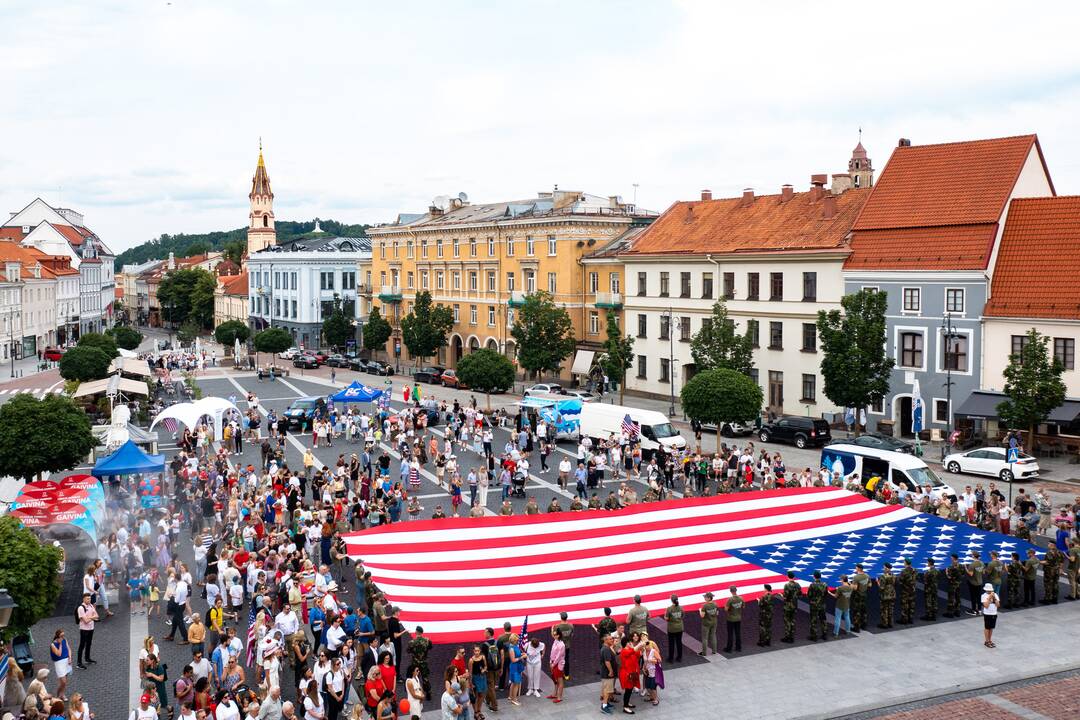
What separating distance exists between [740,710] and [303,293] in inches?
3168

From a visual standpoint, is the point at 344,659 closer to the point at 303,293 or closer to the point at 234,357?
the point at 234,357

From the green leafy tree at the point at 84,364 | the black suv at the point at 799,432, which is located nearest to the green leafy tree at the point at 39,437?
the green leafy tree at the point at 84,364

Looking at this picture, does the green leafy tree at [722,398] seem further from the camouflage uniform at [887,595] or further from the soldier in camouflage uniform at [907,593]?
the camouflage uniform at [887,595]

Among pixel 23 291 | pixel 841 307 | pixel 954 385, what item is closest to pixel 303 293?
pixel 23 291

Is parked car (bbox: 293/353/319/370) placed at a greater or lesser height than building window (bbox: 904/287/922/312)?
lesser

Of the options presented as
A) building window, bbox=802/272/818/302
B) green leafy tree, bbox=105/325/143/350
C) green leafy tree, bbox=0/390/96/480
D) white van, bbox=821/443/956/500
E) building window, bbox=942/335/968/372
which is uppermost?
building window, bbox=802/272/818/302

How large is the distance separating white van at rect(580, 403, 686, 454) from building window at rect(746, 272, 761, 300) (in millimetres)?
14252

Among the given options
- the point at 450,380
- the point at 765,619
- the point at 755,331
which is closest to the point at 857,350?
the point at 755,331

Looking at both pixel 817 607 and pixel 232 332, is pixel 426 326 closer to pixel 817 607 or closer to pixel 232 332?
pixel 232 332

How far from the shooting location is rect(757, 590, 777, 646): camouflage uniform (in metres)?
18.6

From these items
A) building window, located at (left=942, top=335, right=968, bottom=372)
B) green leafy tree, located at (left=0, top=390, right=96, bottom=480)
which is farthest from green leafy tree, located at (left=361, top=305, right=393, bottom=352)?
green leafy tree, located at (left=0, top=390, right=96, bottom=480)

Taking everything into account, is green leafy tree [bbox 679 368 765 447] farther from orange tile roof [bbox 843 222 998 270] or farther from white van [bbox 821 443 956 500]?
orange tile roof [bbox 843 222 998 270]

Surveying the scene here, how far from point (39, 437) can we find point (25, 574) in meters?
13.4

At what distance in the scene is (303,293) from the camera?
91375 mm
